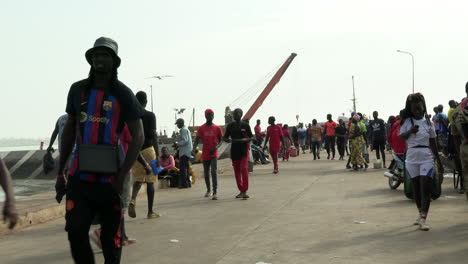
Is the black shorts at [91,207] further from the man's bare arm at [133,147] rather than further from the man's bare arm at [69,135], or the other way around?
the man's bare arm at [69,135]

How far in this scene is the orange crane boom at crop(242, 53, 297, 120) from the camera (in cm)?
9006

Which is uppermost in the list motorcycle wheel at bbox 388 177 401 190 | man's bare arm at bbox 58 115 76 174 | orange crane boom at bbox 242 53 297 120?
orange crane boom at bbox 242 53 297 120

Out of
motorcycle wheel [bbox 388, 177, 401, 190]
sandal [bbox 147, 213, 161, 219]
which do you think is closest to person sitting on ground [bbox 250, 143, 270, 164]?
motorcycle wheel [bbox 388, 177, 401, 190]

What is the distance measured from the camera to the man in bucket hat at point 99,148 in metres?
4.19

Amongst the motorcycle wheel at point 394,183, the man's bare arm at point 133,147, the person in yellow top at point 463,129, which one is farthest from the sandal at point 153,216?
the motorcycle wheel at point 394,183

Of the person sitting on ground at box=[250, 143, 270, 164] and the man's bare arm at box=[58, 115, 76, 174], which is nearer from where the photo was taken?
the man's bare arm at box=[58, 115, 76, 174]

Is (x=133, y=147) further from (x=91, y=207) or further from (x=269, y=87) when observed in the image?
(x=269, y=87)

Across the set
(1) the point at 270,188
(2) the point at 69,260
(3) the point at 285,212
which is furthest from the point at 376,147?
(2) the point at 69,260

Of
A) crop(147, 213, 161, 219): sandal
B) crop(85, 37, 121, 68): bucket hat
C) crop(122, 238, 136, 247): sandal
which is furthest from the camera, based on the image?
crop(147, 213, 161, 219): sandal

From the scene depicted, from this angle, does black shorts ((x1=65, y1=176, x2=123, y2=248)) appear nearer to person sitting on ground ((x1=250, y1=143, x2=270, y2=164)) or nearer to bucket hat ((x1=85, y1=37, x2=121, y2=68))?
bucket hat ((x1=85, y1=37, x2=121, y2=68))

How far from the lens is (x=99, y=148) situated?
4.20 m

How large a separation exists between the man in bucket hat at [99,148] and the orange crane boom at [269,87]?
85108 millimetres

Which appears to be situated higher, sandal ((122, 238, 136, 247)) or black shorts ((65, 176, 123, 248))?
black shorts ((65, 176, 123, 248))

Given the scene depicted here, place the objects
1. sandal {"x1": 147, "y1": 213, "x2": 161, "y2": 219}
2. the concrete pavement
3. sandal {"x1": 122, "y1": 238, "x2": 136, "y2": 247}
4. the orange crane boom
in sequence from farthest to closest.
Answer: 1. the orange crane boom
2. sandal {"x1": 147, "y1": 213, "x2": 161, "y2": 219}
3. sandal {"x1": 122, "y1": 238, "x2": 136, "y2": 247}
4. the concrete pavement
